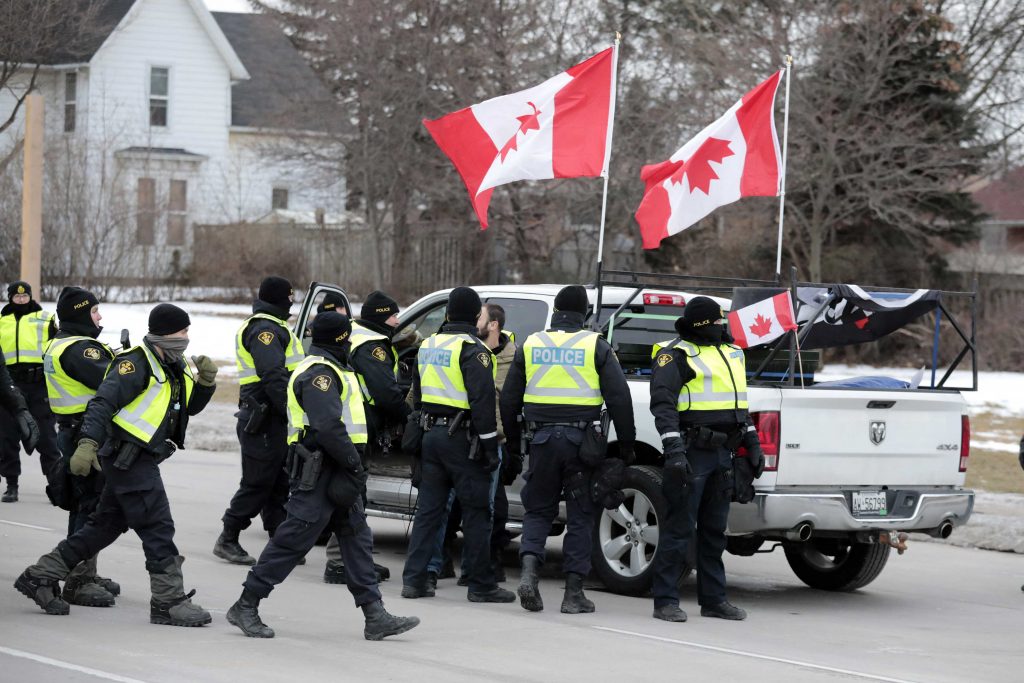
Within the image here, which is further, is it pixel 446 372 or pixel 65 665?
pixel 446 372

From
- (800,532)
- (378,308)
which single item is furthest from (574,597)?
(378,308)

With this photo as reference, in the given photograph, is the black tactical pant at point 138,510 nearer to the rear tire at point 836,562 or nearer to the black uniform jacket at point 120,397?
the black uniform jacket at point 120,397

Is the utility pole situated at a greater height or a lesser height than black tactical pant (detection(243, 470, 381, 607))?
greater

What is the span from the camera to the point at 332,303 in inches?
385

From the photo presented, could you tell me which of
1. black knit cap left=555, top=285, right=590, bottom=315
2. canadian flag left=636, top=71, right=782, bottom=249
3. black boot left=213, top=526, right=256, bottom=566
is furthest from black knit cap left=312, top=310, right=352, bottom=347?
canadian flag left=636, top=71, right=782, bottom=249

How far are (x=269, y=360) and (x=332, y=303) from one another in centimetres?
57

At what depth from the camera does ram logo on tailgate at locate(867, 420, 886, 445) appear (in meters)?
9.20

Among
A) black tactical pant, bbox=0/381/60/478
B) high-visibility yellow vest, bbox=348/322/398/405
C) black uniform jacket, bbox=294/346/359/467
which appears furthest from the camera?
black tactical pant, bbox=0/381/60/478

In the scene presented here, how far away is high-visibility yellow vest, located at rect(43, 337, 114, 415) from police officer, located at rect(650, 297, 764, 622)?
3.36m

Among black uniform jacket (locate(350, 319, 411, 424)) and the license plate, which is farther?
black uniform jacket (locate(350, 319, 411, 424))

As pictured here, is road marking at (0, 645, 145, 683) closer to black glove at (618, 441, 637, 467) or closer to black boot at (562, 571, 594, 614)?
black boot at (562, 571, 594, 614)

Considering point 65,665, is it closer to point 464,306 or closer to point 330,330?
point 330,330

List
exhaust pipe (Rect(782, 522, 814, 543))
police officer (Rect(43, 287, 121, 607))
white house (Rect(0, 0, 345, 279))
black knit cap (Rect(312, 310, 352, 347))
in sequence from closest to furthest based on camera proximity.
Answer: black knit cap (Rect(312, 310, 352, 347)) < police officer (Rect(43, 287, 121, 607)) < exhaust pipe (Rect(782, 522, 814, 543)) < white house (Rect(0, 0, 345, 279))

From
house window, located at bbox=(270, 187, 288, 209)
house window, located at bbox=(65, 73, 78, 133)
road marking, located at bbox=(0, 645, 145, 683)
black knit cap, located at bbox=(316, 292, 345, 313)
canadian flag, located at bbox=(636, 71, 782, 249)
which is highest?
house window, located at bbox=(65, 73, 78, 133)
